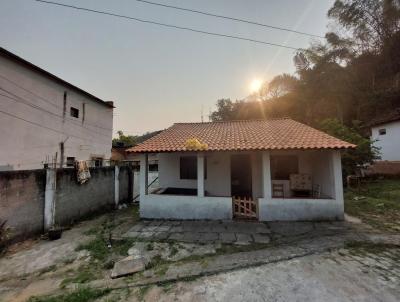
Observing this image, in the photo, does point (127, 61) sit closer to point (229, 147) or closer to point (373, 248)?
point (229, 147)

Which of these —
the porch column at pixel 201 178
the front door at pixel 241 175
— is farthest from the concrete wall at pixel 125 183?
the front door at pixel 241 175

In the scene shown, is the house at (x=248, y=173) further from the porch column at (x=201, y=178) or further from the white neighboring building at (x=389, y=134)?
the white neighboring building at (x=389, y=134)

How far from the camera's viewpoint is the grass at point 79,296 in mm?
3468

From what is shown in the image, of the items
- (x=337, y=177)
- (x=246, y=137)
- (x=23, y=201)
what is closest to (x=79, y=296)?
(x=23, y=201)

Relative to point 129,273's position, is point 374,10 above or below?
above

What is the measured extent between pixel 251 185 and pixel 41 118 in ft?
40.9

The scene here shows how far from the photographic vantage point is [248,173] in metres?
10.0

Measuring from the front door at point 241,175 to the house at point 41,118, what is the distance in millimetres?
7654

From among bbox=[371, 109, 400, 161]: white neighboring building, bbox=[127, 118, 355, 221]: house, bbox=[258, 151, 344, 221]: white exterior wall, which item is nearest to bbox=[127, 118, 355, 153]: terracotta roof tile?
bbox=[127, 118, 355, 221]: house

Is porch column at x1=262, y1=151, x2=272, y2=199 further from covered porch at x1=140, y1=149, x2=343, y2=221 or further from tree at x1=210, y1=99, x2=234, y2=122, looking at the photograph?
tree at x1=210, y1=99, x2=234, y2=122

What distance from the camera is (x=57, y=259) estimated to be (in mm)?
5137

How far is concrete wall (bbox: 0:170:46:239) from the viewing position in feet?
18.9

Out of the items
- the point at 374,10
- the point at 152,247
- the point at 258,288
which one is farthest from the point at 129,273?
the point at 374,10

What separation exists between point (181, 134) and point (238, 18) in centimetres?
559
